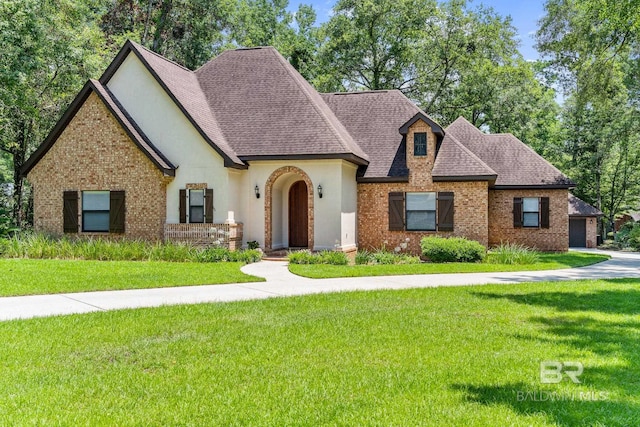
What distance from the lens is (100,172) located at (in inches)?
722

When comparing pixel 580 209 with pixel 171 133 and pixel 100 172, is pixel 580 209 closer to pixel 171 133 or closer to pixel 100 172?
pixel 171 133

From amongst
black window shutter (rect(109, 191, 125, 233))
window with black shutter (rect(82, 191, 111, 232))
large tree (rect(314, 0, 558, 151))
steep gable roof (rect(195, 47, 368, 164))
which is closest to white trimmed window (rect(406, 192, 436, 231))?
steep gable roof (rect(195, 47, 368, 164))

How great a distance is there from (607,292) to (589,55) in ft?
55.2

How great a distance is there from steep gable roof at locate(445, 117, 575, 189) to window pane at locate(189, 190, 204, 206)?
41.9 feet

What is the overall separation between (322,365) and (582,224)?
3042cm

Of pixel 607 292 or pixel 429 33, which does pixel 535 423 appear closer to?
pixel 607 292

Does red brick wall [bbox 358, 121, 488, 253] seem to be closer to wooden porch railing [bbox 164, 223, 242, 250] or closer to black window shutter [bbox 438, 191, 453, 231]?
black window shutter [bbox 438, 191, 453, 231]

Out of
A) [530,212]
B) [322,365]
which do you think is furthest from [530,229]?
[322,365]

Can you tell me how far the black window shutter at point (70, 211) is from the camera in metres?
18.6

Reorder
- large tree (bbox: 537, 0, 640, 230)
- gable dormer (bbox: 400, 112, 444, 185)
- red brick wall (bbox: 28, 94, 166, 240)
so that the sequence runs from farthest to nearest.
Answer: large tree (bbox: 537, 0, 640, 230), gable dormer (bbox: 400, 112, 444, 185), red brick wall (bbox: 28, 94, 166, 240)

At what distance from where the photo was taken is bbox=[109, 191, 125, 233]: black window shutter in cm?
1820

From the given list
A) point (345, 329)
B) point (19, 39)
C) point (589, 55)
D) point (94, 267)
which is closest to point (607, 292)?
point (345, 329)

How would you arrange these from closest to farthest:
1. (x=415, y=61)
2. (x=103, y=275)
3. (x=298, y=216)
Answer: (x=103, y=275), (x=298, y=216), (x=415, y=61)

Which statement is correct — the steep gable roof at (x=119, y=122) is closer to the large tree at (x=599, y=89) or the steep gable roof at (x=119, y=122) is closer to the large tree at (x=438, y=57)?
the large tree at (x=438, y=57)
